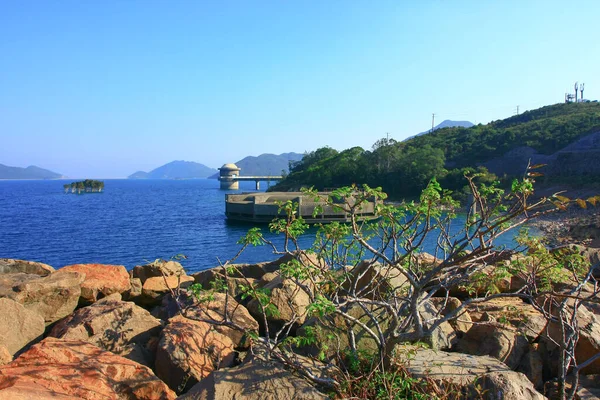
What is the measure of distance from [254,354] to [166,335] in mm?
1723

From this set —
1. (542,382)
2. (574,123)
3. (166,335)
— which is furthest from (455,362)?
(574,123)

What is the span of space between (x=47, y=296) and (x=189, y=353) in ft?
15.2

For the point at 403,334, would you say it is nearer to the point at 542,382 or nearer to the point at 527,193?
the point at 527,193

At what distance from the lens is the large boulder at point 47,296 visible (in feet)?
31.3

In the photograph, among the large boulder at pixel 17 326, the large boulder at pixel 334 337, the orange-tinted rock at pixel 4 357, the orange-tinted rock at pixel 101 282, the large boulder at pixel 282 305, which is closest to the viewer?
the orange-tinted rock at pixel 4 357

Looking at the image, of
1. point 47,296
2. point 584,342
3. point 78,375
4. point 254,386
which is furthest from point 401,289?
point 47,296

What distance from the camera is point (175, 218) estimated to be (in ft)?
204

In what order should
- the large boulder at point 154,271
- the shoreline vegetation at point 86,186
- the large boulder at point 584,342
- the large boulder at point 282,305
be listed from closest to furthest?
the large boulder at point 584,342 < the large boulder at point 282,305 < the large boulder at point 154,271 < the shoreline vegetation at point 86,186

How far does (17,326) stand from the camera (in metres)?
7.99

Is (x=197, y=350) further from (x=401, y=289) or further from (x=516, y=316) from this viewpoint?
(x=516, y=316)

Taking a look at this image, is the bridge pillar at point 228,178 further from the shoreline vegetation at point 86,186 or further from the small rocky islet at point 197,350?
the small rocky islet at point 197,350

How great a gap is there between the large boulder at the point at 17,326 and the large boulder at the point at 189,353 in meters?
2.67

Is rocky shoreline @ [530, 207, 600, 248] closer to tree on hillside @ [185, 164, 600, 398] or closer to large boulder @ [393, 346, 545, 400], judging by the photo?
tree on hillside @ [185, 164, 600, 398]

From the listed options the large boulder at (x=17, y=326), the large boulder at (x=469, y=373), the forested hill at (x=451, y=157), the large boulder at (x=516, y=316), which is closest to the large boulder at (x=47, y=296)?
the large boulder at (x=17, y=326)
